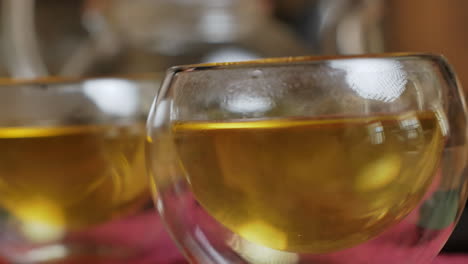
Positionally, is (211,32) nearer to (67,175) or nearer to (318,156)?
(67,175)

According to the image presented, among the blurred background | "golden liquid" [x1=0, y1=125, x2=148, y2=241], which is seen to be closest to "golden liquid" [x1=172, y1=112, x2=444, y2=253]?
"golden liquid" [x1=0, y1=125, x2=148, y2=241]

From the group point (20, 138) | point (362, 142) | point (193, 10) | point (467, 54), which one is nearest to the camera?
point (362, 142)

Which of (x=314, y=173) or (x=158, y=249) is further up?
(x=314, y=173)

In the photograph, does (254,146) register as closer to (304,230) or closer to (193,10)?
(304,230)

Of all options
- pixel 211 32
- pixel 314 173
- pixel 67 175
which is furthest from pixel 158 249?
pixel 211 32

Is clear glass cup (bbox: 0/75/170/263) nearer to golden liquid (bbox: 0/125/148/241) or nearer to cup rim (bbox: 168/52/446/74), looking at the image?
golden liquid (bbox: 0/125/148/241)

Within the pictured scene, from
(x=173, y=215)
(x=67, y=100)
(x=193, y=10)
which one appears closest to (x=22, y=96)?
(x=67, y=100)
